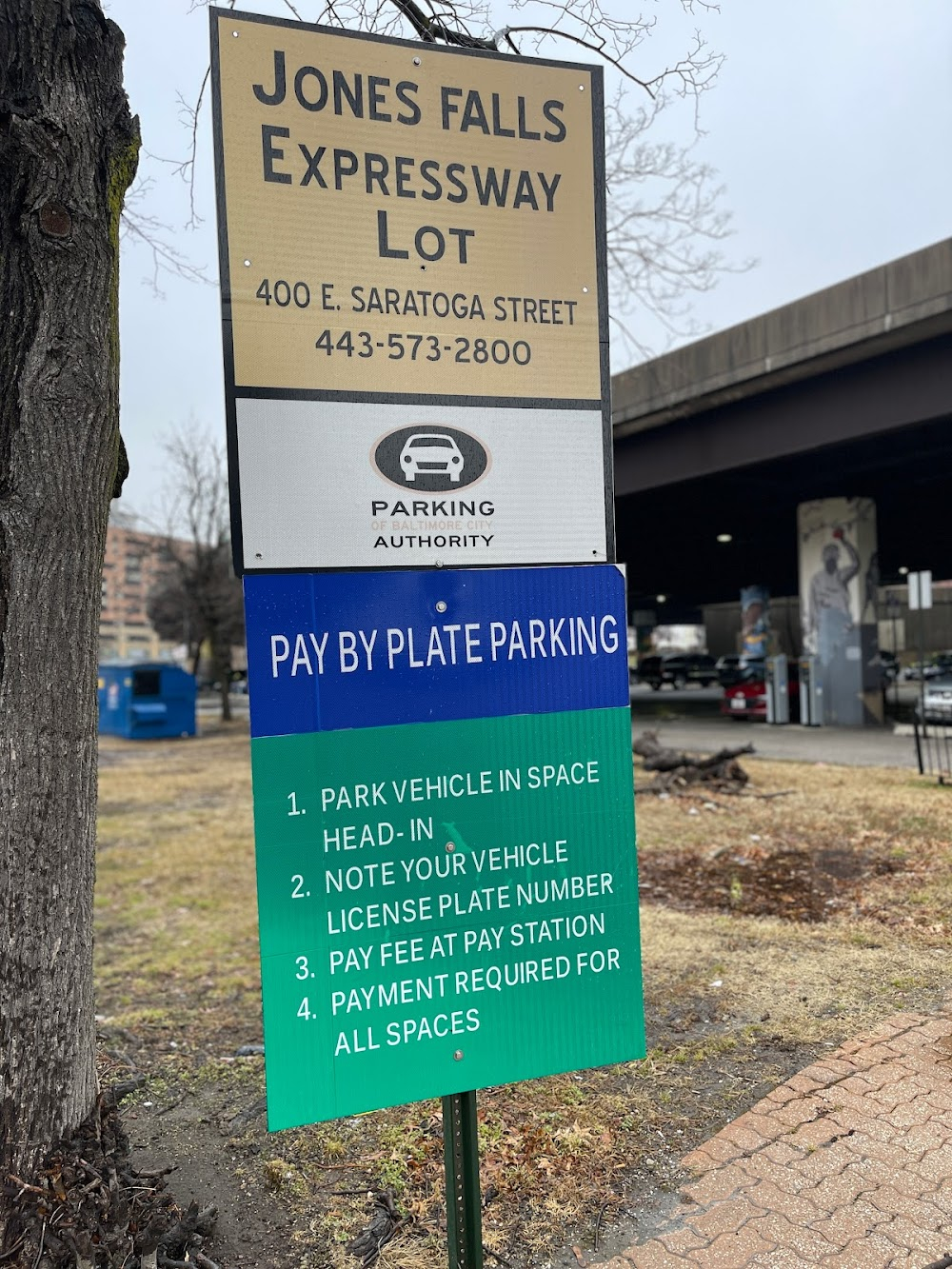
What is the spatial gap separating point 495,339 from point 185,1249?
2.52 m

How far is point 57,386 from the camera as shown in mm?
2484

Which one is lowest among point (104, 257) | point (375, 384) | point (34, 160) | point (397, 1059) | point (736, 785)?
point (736, 785)

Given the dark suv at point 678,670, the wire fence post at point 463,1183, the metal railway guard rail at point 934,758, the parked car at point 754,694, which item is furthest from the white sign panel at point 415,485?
the dark suv at point 678,670

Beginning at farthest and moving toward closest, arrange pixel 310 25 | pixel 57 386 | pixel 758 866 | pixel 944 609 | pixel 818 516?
pixel 944 609 < pixel 818 516 < pixel 758 866 < pixel 57 386 < pixel 310 25

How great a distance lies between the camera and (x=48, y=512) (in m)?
2.48

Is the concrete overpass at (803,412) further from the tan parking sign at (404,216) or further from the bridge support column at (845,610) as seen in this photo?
the tan parking sign at (404,216)

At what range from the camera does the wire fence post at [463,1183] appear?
2307 millimetres

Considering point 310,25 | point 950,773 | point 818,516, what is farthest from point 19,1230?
point 818,516

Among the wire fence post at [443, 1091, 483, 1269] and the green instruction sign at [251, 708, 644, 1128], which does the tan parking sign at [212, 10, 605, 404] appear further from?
the wire fence post at [443, 1091, 483, 1269]

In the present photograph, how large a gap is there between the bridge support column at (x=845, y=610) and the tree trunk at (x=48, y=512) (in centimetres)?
1874

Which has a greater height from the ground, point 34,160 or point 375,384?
point 34,160

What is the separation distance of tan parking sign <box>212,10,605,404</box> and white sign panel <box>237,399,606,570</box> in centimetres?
7

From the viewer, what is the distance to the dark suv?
138ft

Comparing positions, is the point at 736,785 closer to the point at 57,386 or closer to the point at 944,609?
the point at 57,386
